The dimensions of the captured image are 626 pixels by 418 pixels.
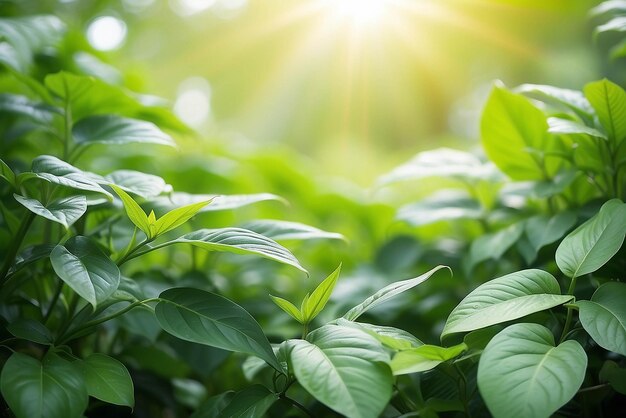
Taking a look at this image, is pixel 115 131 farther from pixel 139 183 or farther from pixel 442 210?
pixel 442 210

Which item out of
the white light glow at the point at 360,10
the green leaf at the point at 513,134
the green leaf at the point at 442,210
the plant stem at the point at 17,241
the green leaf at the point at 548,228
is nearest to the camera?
the plant stem at the point at 17,241

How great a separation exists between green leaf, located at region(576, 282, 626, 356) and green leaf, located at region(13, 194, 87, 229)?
722 mm

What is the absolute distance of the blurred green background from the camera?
2.61 m

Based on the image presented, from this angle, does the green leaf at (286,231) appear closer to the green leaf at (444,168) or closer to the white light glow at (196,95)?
the green leaf at (444,168)

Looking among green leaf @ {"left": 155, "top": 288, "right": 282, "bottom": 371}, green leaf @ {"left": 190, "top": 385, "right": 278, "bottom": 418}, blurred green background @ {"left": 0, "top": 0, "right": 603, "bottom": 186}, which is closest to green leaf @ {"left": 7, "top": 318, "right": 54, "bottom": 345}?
green leaf @ {"left": 155, "top": 288, "right": 282, "bottom": 371}

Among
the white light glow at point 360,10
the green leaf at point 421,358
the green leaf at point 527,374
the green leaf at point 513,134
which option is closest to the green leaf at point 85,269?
the green leaf at point 421,358

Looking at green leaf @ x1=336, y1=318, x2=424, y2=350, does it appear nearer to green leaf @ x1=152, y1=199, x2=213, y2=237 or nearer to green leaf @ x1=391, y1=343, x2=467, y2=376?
green leaf @ x1=391, y1=343, x2=467, y2=376

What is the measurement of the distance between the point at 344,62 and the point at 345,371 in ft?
14.0

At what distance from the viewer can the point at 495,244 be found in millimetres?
1098

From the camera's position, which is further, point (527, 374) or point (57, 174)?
point (57, 174)

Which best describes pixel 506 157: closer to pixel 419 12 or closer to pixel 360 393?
pixel 360 393

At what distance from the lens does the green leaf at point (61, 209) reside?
724mm

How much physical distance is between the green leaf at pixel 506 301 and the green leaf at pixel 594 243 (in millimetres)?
46

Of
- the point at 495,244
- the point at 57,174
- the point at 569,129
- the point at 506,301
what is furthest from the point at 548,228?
the point at 57,174
